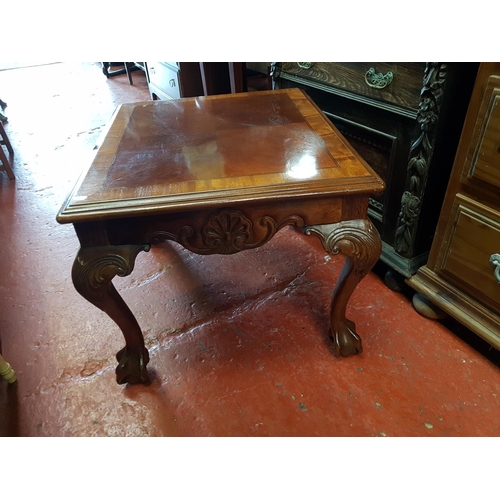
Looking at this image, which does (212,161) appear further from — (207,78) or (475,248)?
(207,78)

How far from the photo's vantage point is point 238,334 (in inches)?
51.6

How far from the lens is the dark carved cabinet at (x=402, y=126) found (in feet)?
3.40

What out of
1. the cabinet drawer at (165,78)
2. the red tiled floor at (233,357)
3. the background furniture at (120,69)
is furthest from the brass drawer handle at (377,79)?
the background furniture at (120,69)

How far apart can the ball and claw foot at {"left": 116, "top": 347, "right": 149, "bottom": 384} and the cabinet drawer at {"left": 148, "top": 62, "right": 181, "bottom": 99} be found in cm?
192

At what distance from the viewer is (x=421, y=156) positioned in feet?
3.67

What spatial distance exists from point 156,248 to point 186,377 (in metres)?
0.74

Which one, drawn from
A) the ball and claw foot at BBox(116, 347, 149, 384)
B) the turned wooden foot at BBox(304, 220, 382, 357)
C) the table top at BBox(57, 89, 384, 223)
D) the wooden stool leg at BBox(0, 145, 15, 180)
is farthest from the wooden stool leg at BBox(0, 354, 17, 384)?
the wooden stool leg at BBox(0, 145, 15, 180)

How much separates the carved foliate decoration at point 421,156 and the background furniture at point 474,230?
0.09 meters

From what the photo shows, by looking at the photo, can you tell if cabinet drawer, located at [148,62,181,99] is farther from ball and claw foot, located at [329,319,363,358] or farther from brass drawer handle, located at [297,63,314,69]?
ball and claw foot, located at [329,319,363,358]

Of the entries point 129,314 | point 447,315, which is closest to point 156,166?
point 129,314

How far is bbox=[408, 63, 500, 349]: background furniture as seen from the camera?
923mm

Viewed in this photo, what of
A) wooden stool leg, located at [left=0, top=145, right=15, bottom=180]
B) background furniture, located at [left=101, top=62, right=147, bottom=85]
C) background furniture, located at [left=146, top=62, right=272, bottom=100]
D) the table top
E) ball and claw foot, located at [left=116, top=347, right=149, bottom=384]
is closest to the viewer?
the table top

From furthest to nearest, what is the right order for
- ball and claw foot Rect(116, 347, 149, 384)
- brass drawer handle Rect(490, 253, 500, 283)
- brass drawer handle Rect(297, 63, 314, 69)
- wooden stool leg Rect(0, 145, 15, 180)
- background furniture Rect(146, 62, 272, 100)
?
wooden stool leg Rect(0, 145, 15, 180) < background furniture Rect(146, 62, 272, 100) < brass drawer handle Rect(297, 63, 314, 69) < ball and claw foot Rect(116, 347, 149, 384) < brass drawer handle Rect(490, 253, 500, 283)

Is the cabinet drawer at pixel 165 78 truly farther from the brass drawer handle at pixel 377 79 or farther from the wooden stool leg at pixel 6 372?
the wooden stool leg at pixel 6 372
